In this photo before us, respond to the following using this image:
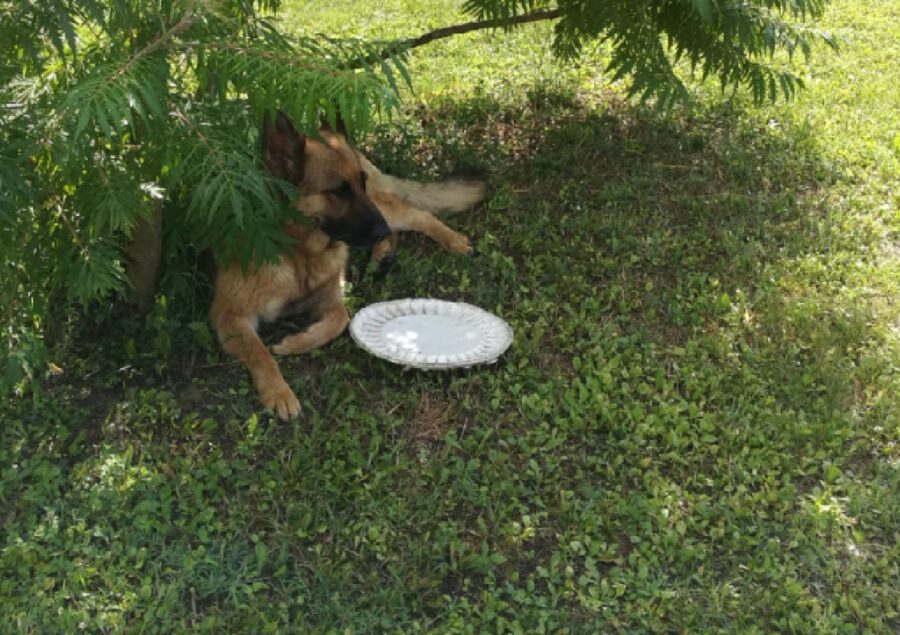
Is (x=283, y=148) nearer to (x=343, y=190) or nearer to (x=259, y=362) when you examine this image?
(x=343, y=190)

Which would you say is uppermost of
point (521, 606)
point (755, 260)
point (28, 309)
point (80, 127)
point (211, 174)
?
point (80, 127)

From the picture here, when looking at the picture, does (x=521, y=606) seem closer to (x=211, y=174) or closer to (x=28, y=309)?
(x=211, y=174)

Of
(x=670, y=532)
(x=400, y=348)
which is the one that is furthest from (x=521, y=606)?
(x=400, y=348)

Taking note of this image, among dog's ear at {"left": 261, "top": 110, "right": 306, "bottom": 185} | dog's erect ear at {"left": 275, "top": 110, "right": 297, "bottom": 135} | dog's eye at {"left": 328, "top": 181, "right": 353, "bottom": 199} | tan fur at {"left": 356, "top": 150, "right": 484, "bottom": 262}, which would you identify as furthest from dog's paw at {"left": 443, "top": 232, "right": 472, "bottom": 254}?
dog's erect ear at {"left": 275, "top": 110, "right": 297, "bottom": 135}

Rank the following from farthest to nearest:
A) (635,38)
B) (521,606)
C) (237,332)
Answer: (635,38)
(237,332)
(521,606)

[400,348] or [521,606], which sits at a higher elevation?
[400,348]

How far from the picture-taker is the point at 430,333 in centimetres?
452

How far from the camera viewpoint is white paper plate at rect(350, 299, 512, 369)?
4297 mm

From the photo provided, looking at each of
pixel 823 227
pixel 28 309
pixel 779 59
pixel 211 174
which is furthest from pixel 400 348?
pixel 779 59

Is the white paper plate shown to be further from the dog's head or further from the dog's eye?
the dog's eye

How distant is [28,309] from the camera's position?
3.86 meters

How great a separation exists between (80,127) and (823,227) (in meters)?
4.26

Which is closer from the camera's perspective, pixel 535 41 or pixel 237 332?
pixel 237 332

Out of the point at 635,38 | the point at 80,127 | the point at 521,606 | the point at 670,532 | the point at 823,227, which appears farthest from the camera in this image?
the point at 823,227
